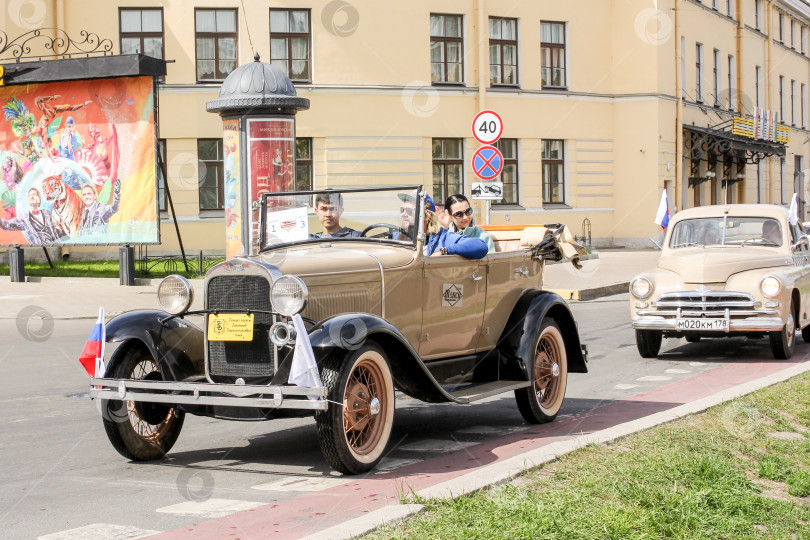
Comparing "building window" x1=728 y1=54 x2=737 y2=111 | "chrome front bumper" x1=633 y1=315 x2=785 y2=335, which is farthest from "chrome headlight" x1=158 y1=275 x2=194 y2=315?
"building window" x1=728 y1=54 x2=737 y2=111

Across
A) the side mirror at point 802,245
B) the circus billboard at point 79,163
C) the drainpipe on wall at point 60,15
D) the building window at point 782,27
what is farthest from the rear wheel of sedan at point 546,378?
the building window at point 782,27

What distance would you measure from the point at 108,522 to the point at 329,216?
3.16 metres

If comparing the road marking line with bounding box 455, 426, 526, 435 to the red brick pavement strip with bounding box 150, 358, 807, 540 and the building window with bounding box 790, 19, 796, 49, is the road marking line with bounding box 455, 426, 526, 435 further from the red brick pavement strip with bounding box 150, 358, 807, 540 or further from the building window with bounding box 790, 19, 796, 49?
the building window with bounding box 790, 19, 796, 49

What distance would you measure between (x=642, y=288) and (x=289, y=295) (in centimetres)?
692

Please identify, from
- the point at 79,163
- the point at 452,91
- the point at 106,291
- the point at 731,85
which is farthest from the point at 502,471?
the point at 731,85

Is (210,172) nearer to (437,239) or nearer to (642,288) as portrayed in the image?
(642,288)

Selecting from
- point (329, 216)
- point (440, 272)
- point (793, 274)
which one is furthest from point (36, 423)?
point (793, 274)

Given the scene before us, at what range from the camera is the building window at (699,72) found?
42750mm

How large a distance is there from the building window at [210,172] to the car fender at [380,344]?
2448 centimetres

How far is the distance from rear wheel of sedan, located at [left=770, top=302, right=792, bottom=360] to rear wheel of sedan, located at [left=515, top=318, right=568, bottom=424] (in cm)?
439

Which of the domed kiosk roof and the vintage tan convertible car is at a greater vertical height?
the domed kiosk roof

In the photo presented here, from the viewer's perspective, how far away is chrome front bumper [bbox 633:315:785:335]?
11.8m

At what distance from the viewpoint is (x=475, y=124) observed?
18.8 m

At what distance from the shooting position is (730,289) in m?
12.0
